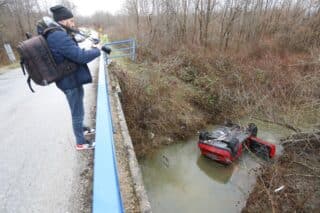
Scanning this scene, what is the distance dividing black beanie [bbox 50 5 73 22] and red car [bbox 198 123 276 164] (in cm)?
457

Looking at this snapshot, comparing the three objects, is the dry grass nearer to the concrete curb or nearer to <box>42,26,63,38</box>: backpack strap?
the concrete curb

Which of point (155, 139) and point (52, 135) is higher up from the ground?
point (52, 135)

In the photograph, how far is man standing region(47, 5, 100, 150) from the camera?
2.01m

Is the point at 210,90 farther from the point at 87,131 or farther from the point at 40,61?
the point at 40,61

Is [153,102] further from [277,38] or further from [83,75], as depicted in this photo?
[277,38]

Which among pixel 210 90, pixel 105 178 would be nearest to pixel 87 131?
pixel 105 178

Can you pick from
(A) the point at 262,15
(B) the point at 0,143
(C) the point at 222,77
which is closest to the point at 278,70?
(C) the point at 222,77

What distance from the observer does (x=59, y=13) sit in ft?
6.98

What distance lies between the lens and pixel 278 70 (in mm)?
9133

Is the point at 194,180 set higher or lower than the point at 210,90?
lower

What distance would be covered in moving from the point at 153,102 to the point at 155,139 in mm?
1206

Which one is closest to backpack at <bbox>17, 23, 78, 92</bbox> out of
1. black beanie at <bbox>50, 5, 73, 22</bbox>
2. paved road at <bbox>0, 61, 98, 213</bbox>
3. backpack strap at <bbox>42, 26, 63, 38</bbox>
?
backpack strap at <bbox>42, 26, 63, 38</bbox>

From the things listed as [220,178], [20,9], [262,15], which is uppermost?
[20,9]

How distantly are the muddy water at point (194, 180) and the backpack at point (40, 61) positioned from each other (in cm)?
386
